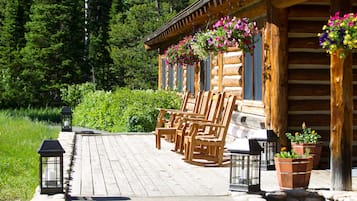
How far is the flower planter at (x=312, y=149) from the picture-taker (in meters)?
8.13

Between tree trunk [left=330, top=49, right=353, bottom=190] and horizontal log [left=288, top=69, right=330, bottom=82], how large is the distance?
209 centimetres

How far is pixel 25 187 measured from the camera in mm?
7523

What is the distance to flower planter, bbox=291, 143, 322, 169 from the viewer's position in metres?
8.13

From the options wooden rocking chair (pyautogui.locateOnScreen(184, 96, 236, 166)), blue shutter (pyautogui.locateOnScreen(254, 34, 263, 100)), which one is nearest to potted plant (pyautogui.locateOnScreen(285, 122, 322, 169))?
wooden rocking chair (pyautogui.locateOnScreen(184, 96, 236, 166))

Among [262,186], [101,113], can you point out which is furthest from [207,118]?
[101,113]

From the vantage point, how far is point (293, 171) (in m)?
6.83

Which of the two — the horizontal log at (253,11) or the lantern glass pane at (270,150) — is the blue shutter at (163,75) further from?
the lantern glass pane at (270,150)

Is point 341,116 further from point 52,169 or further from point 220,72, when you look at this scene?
point 220,72

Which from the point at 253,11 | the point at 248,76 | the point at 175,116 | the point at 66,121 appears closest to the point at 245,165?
the point at 248,76

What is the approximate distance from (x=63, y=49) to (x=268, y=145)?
24692mm

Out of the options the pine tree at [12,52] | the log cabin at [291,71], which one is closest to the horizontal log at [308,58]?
the log cabin at [291,71]

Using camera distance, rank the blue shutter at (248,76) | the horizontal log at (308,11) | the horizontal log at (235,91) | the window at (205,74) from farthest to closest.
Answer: the window at (205,74) < the horizontal log at (235,91) < the blue shutter at (248,76) < the horizontal log at (308,11)

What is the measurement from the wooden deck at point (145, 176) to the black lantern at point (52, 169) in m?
0.28

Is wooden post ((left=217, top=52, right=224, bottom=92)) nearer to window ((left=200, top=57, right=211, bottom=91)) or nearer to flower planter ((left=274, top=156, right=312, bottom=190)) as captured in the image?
window ((left=200, top=57, right=211, bottom=91))
